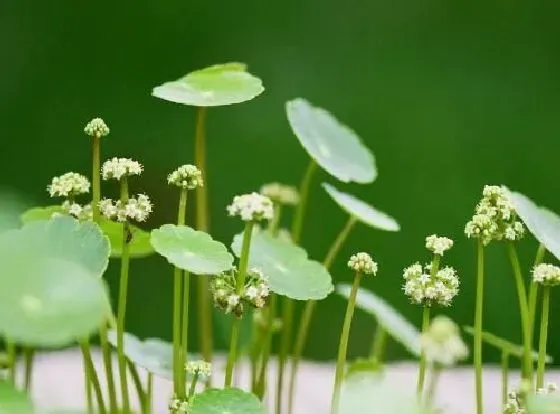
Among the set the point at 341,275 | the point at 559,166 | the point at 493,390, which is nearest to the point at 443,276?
the point at 493,390

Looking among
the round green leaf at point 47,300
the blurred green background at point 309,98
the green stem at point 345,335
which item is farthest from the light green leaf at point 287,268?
the blurred green background at point 309,98

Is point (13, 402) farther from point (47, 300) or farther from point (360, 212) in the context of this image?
point (360, 212)

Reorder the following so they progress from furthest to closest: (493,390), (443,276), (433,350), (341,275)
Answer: (341,275) < (493,390) < (443,276) < (433,350)

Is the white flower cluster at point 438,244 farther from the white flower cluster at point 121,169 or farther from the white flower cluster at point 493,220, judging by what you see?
the white flower cluster at point 121,169

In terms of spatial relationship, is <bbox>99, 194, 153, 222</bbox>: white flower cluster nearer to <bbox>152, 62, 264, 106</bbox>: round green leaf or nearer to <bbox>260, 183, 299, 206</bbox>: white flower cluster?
<bbox>152, 62, 264, 106</bbox>: round green leaf

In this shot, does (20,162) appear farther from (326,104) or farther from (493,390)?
(493,390)

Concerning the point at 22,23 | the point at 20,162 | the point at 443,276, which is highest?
the point at 22,23
